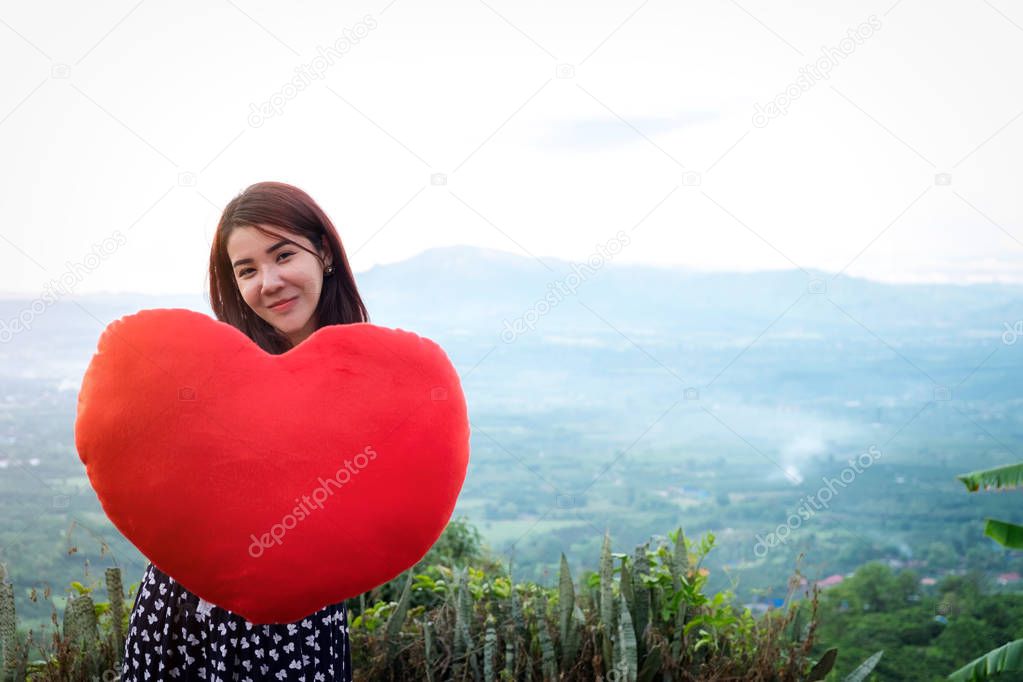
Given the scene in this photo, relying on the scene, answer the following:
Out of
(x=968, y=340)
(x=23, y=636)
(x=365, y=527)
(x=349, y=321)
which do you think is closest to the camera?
(x=365, y=527)

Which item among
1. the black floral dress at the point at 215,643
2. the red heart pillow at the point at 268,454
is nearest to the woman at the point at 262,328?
the black floral dress at the point at 215,643

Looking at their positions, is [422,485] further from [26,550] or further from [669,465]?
[669,465]

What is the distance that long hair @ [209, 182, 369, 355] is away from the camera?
1.76m

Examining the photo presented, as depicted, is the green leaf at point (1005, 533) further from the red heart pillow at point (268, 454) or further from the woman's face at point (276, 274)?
the woman's face at point (276, 274)

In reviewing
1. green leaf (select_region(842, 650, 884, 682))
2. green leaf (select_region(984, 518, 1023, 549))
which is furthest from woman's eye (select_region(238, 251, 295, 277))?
green leaf (select_region(984, 518, 1023, 549))

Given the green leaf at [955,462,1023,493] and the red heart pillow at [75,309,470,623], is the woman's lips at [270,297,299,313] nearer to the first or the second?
the red heart pillow at [75,309,470,623]

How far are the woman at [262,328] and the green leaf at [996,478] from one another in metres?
2.16

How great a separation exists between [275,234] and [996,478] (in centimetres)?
247

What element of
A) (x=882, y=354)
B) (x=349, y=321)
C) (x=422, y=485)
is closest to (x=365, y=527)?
(x=422, y=485)

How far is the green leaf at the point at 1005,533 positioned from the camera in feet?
9.05

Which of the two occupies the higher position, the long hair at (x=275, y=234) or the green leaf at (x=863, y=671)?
the long hair at (x=275, y=234)

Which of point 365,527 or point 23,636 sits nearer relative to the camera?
point 365,527

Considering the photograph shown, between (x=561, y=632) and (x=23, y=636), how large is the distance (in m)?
1.90

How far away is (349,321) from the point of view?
189 cm
